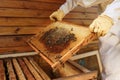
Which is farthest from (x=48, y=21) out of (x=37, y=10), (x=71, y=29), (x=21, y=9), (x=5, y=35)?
(x=71, y=29)

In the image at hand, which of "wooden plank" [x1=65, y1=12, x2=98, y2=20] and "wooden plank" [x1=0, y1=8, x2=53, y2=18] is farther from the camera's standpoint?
"wooden plank" [x1=65, y1=12, x2=98, y2=20]

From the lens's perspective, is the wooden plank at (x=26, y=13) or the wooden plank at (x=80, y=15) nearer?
the wooden plank at (x=26, y=13)

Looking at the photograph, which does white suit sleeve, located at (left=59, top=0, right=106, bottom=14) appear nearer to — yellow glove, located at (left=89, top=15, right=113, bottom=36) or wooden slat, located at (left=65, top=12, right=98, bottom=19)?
wooden slat, located at (left=65, top=12, right=98, bottom=19)

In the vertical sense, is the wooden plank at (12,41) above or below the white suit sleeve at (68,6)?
below

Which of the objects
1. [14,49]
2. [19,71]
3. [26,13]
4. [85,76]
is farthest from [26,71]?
[26,13]

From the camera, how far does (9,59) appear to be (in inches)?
104

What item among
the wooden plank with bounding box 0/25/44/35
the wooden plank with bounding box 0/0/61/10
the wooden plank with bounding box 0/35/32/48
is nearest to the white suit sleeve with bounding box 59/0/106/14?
the wooden plank with bounding box 0/0/61/10

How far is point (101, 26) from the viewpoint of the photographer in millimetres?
1678

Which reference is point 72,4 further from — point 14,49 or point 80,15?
point 14,49

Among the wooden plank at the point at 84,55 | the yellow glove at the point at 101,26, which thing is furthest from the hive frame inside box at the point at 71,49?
the wooden plank at the point at 84,55

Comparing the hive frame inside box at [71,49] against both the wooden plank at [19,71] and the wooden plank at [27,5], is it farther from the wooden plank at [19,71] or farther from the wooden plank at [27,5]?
the wooden plank at [27,5]

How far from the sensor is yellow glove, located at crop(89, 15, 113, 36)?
1657 mm

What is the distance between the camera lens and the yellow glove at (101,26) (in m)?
1.66

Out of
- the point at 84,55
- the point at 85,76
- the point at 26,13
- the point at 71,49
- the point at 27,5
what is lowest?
the point at 84,55
